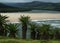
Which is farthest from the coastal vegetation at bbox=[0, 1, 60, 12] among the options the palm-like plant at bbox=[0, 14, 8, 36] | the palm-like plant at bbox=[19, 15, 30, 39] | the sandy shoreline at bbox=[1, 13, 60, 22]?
the palm-like plant at bbox=[0, 14, 8, 36]

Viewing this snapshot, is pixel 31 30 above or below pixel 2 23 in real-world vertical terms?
below

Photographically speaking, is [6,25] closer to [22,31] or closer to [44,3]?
[22,31]

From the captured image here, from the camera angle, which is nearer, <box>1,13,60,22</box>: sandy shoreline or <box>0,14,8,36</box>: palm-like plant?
<box>0,14,8,36</box>: palm-like plant

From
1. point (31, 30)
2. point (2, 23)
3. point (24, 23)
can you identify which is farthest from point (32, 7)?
point (2, 23)

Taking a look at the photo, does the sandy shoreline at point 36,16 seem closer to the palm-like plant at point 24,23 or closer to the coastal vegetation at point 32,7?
the coastal vegetation at point 32,7

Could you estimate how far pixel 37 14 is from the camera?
686 inches

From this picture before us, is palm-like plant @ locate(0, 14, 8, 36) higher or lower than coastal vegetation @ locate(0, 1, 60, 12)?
lower

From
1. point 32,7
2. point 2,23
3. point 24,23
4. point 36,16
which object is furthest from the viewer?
point 36,16

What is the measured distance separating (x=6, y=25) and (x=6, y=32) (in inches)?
19.9

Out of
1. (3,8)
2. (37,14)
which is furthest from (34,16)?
(3,8)

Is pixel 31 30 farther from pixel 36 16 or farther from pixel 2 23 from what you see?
pixel 36 16

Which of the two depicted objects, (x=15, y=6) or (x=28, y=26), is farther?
(x=15, y=6)

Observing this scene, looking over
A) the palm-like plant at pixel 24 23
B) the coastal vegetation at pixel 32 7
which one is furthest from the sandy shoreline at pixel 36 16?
the palm-like plant at pixel 24 23

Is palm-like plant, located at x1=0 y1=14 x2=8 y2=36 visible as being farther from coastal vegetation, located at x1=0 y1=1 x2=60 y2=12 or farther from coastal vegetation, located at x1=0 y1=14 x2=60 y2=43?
coastal vegetation, located at x1=0 y1=1 x2=60 y2=12
